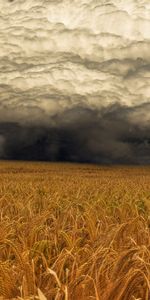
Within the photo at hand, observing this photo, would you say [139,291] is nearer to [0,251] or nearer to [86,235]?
[0,251]

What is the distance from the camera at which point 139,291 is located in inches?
132

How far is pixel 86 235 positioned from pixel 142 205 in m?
3.80

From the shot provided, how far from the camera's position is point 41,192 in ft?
44.4

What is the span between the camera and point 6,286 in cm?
345

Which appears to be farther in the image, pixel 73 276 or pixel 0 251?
pixel 0 251

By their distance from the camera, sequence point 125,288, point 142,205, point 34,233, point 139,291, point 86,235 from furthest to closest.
Answer: 1. point 142,205
2. point 86,235
3. point 34,233
4. point 139,291
5. point 125,288

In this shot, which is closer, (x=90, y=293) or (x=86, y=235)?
(x=90, y=293)

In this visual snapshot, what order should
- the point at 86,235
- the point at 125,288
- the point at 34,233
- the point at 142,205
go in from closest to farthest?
the point at 125,288
the point at 34,233
the point at 86,235
the point at 142,205

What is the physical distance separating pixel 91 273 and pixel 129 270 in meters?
0.33

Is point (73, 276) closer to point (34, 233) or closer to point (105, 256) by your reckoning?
point (105, 256)

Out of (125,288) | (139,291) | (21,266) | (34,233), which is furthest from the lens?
(34,233)

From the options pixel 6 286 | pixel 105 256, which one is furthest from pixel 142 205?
pixel 6 286

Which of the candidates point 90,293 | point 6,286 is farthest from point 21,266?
point 90,293

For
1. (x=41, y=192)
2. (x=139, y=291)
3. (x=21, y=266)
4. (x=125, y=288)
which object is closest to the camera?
(x=125, y=288)
